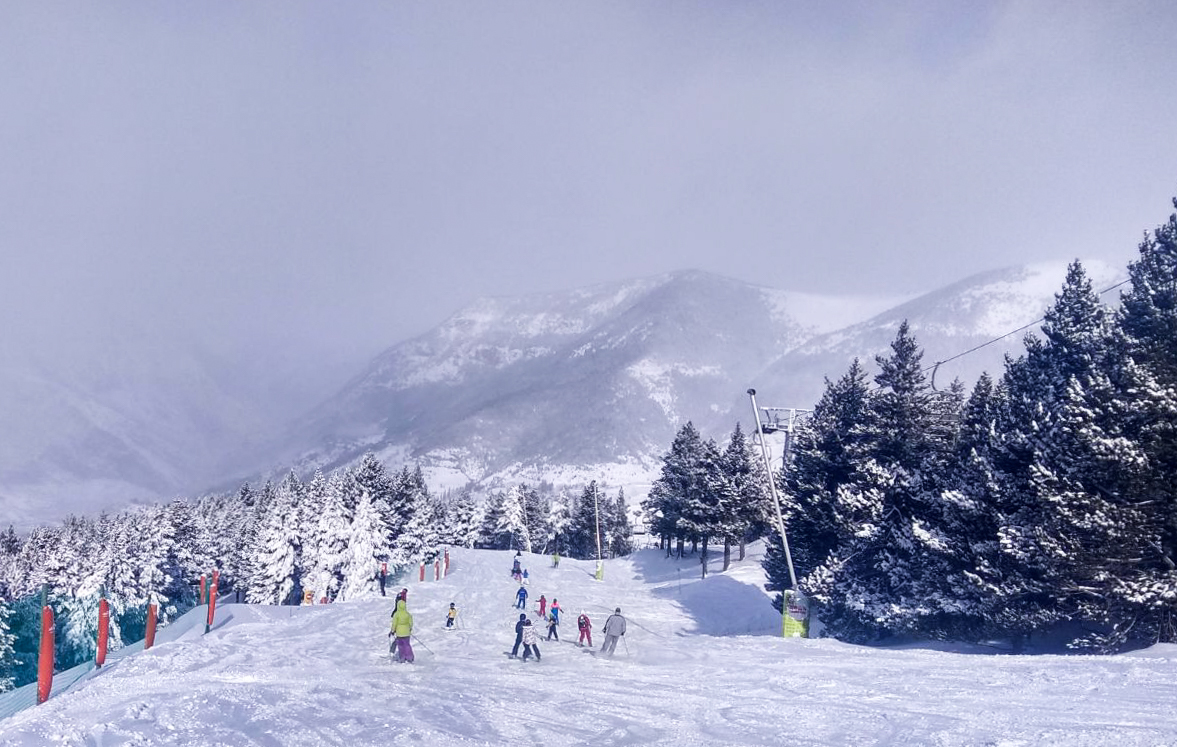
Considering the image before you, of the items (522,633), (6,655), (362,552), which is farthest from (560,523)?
(522,633)

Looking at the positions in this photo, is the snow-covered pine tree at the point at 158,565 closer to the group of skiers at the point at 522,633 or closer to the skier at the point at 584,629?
the group of skiers at the point at 522,633

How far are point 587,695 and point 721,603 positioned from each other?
34.5 meters

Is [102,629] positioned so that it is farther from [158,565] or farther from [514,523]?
[514,523]

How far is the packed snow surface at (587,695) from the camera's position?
13008 millimetres

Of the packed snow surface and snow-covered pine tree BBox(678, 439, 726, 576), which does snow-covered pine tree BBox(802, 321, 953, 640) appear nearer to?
the packed snow surface

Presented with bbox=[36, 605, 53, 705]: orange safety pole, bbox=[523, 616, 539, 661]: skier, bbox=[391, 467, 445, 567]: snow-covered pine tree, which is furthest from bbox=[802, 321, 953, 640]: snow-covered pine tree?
bbox=[391, 467, 445, 567]: snow-covered pine tree

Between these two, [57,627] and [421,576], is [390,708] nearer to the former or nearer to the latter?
[421,576]

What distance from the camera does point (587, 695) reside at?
18.1m

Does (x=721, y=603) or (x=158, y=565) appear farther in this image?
(x=158, y=565)

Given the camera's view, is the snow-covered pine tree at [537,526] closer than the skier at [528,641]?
No

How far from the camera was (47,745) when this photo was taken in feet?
37.3

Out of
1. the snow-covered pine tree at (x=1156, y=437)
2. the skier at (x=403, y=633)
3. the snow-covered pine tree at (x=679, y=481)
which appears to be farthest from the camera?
the snow-covered pine tree at (x=679, y=481)

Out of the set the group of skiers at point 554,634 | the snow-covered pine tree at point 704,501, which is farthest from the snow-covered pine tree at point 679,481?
the group of skiers at point 554,634

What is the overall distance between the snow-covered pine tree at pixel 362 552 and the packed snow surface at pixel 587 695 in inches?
1166
